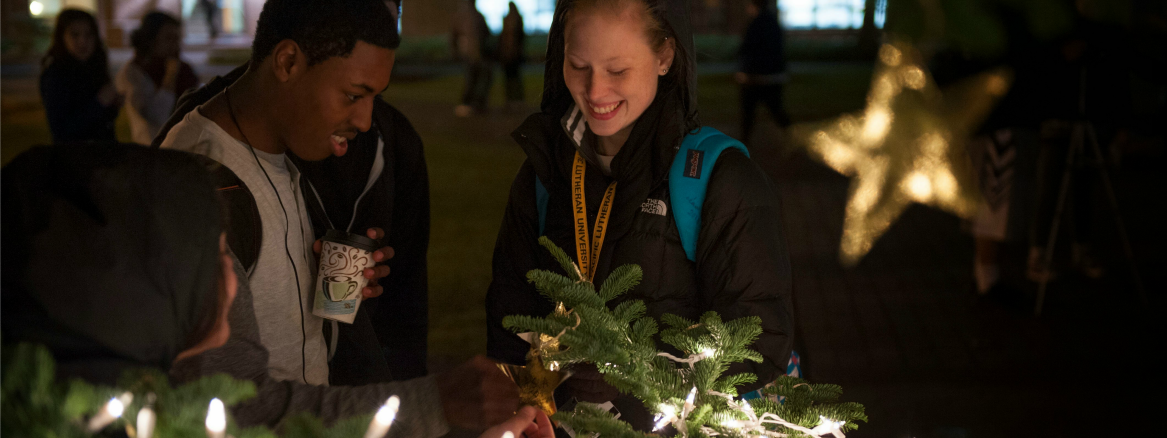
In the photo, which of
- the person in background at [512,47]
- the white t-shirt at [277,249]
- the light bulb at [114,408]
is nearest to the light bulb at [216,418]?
the light bulb at [114,408]

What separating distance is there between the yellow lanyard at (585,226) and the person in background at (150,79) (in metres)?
4.61

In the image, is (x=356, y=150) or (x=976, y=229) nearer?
(x=356, y=150)

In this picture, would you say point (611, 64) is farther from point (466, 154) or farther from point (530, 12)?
point (530, 12)

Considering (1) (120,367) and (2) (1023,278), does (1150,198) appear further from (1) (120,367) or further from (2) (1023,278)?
(1) (120,367)

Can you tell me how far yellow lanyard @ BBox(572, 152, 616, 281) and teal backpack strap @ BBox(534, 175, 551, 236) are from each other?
113mm

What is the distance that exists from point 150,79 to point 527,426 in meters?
5.33

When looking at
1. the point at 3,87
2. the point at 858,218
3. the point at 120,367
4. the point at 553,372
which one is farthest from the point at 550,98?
the point at 3,87

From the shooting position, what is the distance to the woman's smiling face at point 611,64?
1.99 meters

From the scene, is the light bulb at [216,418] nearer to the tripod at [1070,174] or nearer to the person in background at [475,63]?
the tripod at [1070,174]

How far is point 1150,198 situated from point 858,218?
4.17 meters

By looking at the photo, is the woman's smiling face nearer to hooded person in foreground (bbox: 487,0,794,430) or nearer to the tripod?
hooded person in foreground (bbox: 487,0,794,430)

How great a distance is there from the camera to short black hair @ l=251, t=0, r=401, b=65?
202cm

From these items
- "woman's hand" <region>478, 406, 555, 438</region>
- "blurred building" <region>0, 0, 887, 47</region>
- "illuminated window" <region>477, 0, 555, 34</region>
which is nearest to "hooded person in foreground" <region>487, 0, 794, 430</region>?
"woman's hand" <region>478, 406, 555, 438</region>

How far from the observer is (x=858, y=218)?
23.7 feet
